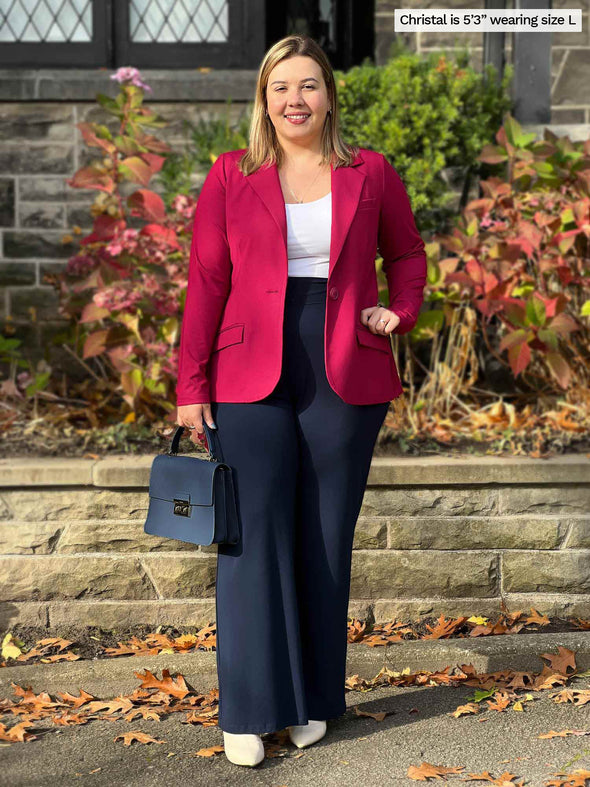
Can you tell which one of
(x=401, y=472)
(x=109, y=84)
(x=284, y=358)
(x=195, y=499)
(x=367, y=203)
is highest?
(x=109, y=84)

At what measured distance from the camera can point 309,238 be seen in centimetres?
303

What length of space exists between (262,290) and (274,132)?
1.61 ft

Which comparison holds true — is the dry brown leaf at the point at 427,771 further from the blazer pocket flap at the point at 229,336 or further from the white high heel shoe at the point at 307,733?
the blazer pocket flap at the point at 229,336

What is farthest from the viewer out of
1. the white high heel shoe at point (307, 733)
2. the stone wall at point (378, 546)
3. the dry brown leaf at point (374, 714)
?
the stone wall at point (378, 546)

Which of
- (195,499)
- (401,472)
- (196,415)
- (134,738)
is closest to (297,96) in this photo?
(196,415)

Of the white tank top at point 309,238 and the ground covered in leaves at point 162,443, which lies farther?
the ground covered in leaves at point 162,443

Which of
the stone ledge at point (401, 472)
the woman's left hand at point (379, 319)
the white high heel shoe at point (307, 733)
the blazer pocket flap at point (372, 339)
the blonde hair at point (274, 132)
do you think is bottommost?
the white high heel shoe at point (307, 733)

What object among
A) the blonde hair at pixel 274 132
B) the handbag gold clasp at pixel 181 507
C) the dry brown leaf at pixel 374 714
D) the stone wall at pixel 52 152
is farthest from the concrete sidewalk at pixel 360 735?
the stone wall at pixel 52 152

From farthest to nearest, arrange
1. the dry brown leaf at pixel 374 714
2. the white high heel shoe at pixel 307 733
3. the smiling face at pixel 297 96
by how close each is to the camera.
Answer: the dry brown leaf at pixel 374 714
the white high heel shoe at pixel 307 733
the smiling face at pixel 297 96

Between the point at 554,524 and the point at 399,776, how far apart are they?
4.76 ft

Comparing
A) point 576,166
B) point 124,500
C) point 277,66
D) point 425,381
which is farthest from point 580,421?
point 277,66

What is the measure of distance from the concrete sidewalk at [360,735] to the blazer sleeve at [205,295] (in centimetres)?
107

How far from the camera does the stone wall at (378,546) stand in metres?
4.07

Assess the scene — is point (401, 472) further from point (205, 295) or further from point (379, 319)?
point (205, 295)
